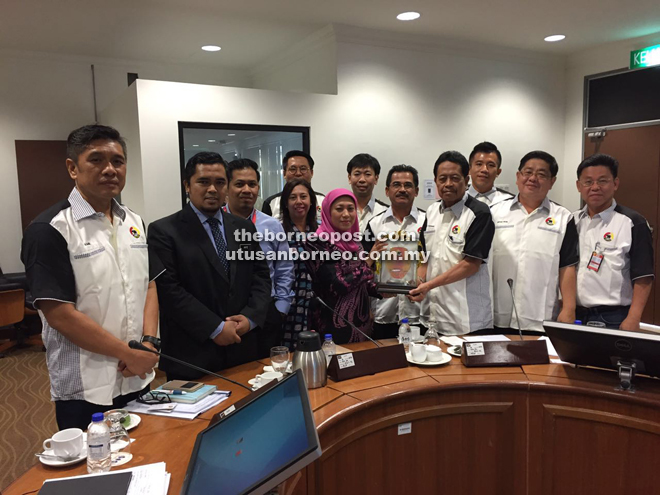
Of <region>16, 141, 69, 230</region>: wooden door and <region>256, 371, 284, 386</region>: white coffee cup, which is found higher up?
<region>16, 141, 69, 230</region>: wooden door

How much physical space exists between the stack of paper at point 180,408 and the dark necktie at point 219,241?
2.19 ft

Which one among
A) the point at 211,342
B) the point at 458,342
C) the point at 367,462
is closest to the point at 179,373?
the point at 211,342

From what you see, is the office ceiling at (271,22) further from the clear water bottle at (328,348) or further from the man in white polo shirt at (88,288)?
the clear water bottle at (328,348)

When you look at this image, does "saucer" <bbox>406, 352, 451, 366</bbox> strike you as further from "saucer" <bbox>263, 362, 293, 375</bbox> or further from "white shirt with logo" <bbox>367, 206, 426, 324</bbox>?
"white shirt with logo" <bbox>367, 206, 426, 324</bbox>

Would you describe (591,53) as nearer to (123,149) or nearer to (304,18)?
(304,18)

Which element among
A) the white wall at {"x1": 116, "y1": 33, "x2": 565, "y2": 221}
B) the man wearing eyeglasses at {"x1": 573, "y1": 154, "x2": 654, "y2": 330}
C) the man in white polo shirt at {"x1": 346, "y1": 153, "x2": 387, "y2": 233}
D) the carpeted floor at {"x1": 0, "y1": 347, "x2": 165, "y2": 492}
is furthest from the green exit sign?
the carpeted floor at {"x1": 0, "y1": 347, "x2": 165, "y2": 492}

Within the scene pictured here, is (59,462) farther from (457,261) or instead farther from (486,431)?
(457,261)

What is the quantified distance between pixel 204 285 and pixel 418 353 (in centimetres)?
101

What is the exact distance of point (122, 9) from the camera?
400 centimetres

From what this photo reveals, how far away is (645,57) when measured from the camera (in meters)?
4.88

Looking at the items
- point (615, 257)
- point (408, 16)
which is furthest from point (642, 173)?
point (615, 257)

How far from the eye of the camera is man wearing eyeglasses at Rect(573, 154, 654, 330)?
102 inches

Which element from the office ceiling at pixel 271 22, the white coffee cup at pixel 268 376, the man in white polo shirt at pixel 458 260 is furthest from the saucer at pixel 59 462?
the office ceiling at pixel 271 22

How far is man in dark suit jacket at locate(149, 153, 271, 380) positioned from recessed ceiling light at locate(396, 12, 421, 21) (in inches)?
113
